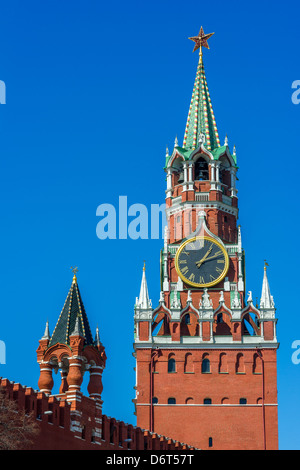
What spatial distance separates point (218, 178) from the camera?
377 feet

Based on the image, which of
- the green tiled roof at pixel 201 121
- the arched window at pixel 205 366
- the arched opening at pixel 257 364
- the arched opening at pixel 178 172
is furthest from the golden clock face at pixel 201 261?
the green tiled roof at pixel 201 121

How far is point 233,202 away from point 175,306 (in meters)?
12.7

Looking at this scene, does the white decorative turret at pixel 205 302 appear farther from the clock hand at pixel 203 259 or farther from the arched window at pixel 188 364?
the arched window at pixel 188 364

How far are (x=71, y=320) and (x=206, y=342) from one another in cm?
2818

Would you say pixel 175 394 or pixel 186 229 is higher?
pixel 186 229

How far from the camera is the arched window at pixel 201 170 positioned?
381ft

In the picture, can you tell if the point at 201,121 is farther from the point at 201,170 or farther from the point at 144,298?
the point at 144,298

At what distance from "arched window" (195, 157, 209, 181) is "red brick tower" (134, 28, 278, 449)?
1.69 meters

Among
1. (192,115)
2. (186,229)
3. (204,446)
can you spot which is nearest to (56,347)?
(204,446)

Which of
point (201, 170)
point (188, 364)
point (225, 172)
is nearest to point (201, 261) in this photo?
point (188, 364)

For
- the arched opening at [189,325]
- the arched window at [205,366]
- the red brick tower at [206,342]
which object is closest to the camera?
the red brick tower at [206,342]

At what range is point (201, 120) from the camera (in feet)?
391

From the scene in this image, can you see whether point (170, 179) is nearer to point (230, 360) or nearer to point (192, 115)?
point (192, 115)

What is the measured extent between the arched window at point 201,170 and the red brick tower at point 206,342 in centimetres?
169
